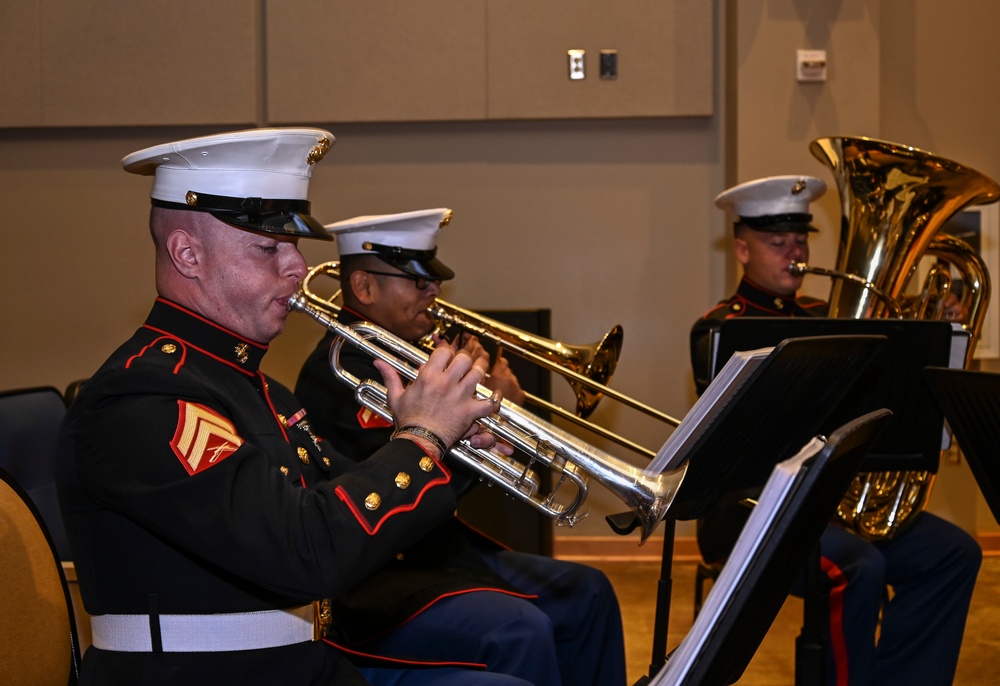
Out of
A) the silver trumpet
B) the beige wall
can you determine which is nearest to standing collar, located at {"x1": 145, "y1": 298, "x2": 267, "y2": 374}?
the silver trumpet

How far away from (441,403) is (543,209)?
10.4 feet

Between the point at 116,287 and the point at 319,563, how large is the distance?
3676mm

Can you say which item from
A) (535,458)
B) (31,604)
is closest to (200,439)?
(31,604)

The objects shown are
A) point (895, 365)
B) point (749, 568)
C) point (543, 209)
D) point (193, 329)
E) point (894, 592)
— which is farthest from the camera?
point (543, 209)

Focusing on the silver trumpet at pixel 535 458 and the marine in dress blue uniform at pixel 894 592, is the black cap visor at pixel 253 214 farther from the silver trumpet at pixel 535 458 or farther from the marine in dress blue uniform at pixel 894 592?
the marine in dress blue uniform at pixel 894 592

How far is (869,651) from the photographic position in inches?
106

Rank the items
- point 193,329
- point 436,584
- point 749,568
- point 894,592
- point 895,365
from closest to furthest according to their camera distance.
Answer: point 749,568
point 193,329
point 436,584
point 895,365
point 894,592

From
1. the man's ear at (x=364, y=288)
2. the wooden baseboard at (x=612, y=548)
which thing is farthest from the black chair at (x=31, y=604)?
the wooden baseboard at (x=612, y=548)

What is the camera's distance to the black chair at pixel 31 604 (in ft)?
5.18

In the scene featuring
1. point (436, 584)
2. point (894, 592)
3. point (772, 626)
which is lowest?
point (772, 626)

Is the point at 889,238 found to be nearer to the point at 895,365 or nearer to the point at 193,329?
the point at 895,365

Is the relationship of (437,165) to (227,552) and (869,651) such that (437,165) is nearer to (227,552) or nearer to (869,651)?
(869,651)

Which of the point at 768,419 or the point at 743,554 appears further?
the point at 768,419

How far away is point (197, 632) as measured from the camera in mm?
1591
